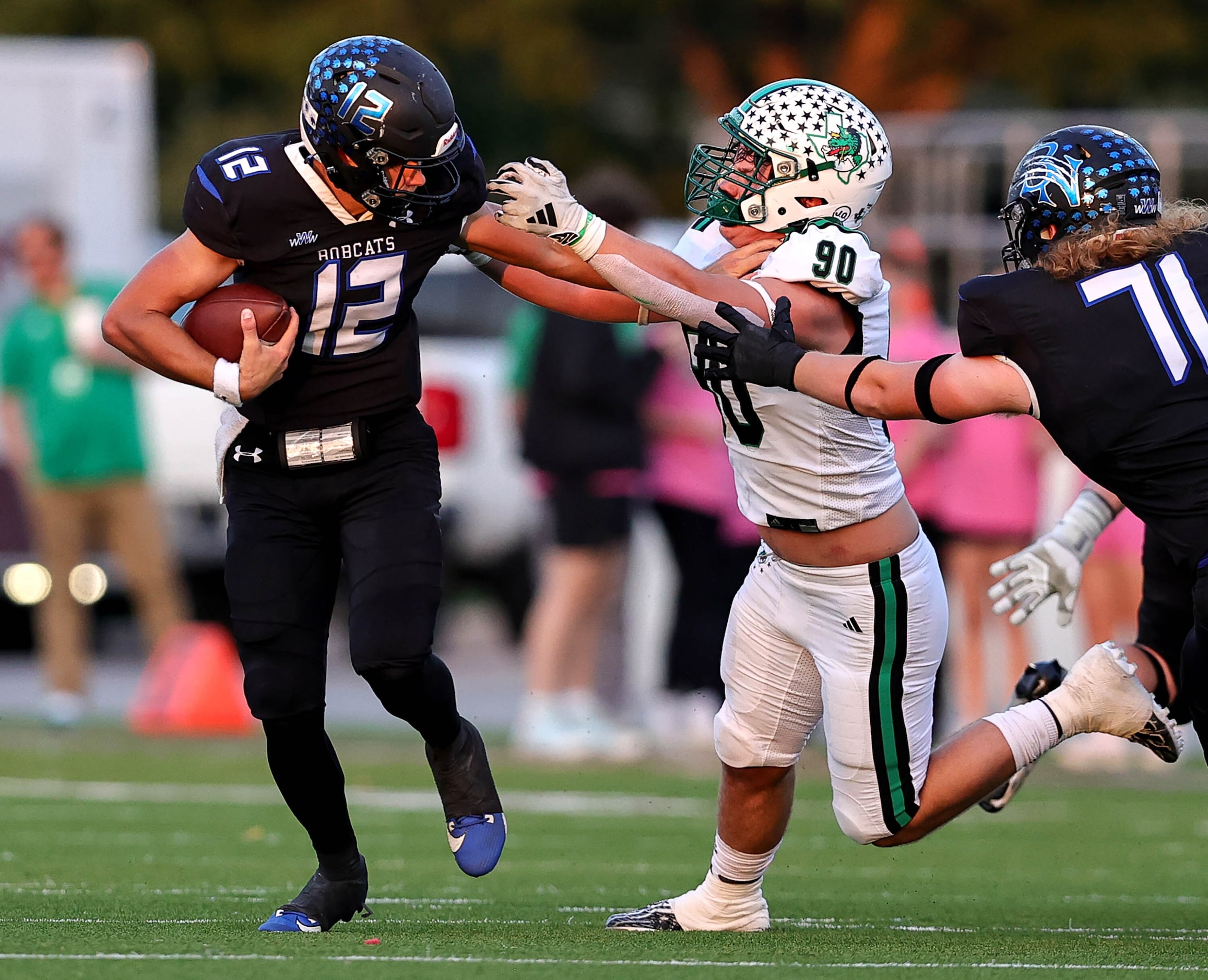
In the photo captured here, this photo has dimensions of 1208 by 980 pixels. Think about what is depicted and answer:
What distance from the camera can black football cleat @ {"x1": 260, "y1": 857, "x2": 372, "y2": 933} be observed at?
16.3ft

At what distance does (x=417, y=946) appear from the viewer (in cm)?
466

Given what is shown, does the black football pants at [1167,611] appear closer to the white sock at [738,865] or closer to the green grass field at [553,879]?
the green grass field at [553,879]

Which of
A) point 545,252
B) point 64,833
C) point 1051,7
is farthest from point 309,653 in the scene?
point 1051,7

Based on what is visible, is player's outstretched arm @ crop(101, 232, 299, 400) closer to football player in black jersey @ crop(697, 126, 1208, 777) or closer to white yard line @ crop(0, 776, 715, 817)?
football player in black jersey @ crop(697, 126, 1208, 777)

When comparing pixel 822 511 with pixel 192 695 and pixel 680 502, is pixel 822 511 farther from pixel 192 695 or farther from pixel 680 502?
pixel 192 695

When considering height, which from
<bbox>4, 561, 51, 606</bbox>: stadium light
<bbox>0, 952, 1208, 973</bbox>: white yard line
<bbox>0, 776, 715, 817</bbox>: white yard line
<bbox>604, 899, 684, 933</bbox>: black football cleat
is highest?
<bbox>0, 952, 1208, 973</bbox>: white yard line

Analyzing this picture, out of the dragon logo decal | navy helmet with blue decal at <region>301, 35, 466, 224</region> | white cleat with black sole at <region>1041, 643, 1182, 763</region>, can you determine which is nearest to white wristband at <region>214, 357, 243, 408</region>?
navy helmet with blue decal at <region>301, 35, 466, 224</region>

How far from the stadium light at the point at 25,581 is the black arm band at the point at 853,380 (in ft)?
28.6

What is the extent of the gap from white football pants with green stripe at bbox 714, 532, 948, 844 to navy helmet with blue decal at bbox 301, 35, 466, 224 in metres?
1.18

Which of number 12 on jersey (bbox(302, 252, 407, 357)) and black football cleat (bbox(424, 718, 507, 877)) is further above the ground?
number 12 on jersey (bbox(302, 252, 407, 357))

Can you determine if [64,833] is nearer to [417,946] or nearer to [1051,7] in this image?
[417,946]

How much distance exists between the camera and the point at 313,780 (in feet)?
16.7

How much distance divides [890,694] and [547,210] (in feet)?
4.37

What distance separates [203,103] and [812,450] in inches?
710
